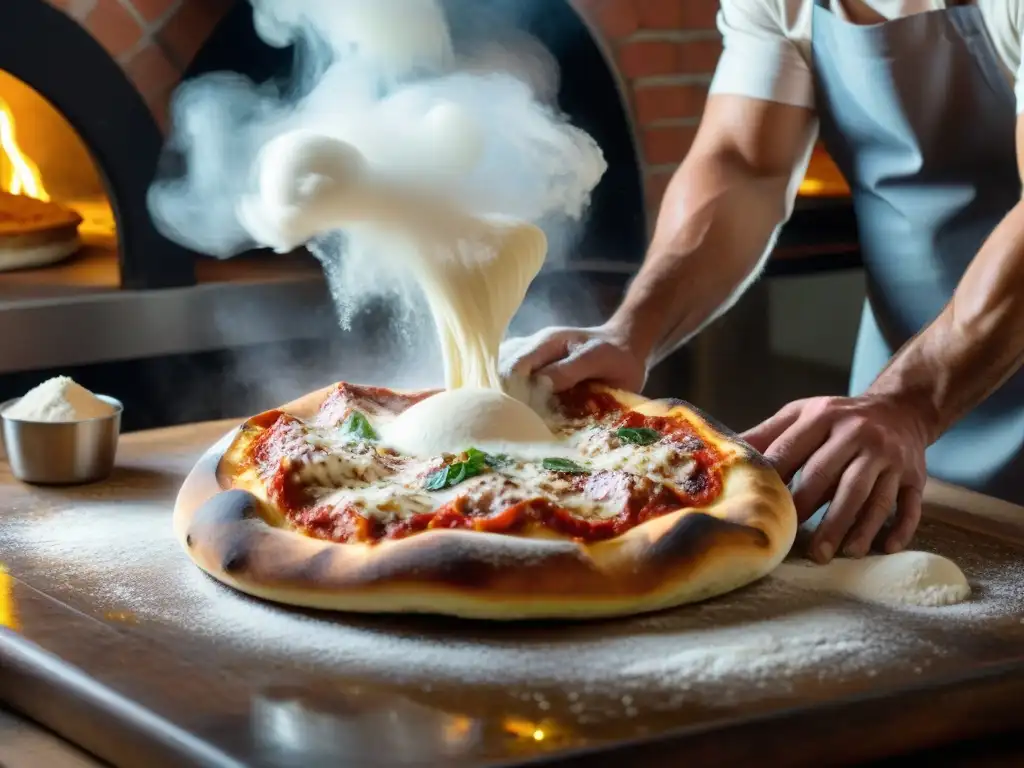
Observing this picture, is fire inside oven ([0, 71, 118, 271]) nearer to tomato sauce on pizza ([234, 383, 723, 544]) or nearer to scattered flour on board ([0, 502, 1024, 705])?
tomato sauce on pizza ([234, 383, 723, 544])

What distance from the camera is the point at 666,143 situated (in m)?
3.39

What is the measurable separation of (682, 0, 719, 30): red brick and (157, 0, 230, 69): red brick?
1.12 meters

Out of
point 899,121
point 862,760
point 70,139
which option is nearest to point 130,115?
point 70,139

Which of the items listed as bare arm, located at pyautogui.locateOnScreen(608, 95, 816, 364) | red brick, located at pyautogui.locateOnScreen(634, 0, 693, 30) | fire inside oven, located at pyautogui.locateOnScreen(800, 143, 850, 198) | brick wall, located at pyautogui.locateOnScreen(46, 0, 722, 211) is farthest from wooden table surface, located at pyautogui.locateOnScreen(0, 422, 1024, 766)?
fire inside oven, located at pyautogui.locateOnScreen(800, 143, 850, 198)

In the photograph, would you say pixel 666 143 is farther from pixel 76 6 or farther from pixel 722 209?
pixel 76 6

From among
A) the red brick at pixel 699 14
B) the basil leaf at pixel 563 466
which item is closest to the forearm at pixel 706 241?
the basil leaf at pixel 563 466

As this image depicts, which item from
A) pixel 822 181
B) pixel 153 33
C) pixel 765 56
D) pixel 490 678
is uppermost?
pixel 765 56

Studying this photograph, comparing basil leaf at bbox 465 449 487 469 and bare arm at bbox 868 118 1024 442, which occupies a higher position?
bare arm at bbox 868 118 1024 442

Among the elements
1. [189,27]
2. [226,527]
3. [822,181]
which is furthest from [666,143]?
[226,527]

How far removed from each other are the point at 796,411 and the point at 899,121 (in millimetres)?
651

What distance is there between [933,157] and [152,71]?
170cm

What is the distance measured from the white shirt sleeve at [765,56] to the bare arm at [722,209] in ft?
0.08

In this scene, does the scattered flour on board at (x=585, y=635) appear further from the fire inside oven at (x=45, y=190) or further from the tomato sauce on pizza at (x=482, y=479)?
the fire inside oven at (x=45, y=190)

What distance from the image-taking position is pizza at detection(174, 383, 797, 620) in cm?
126
